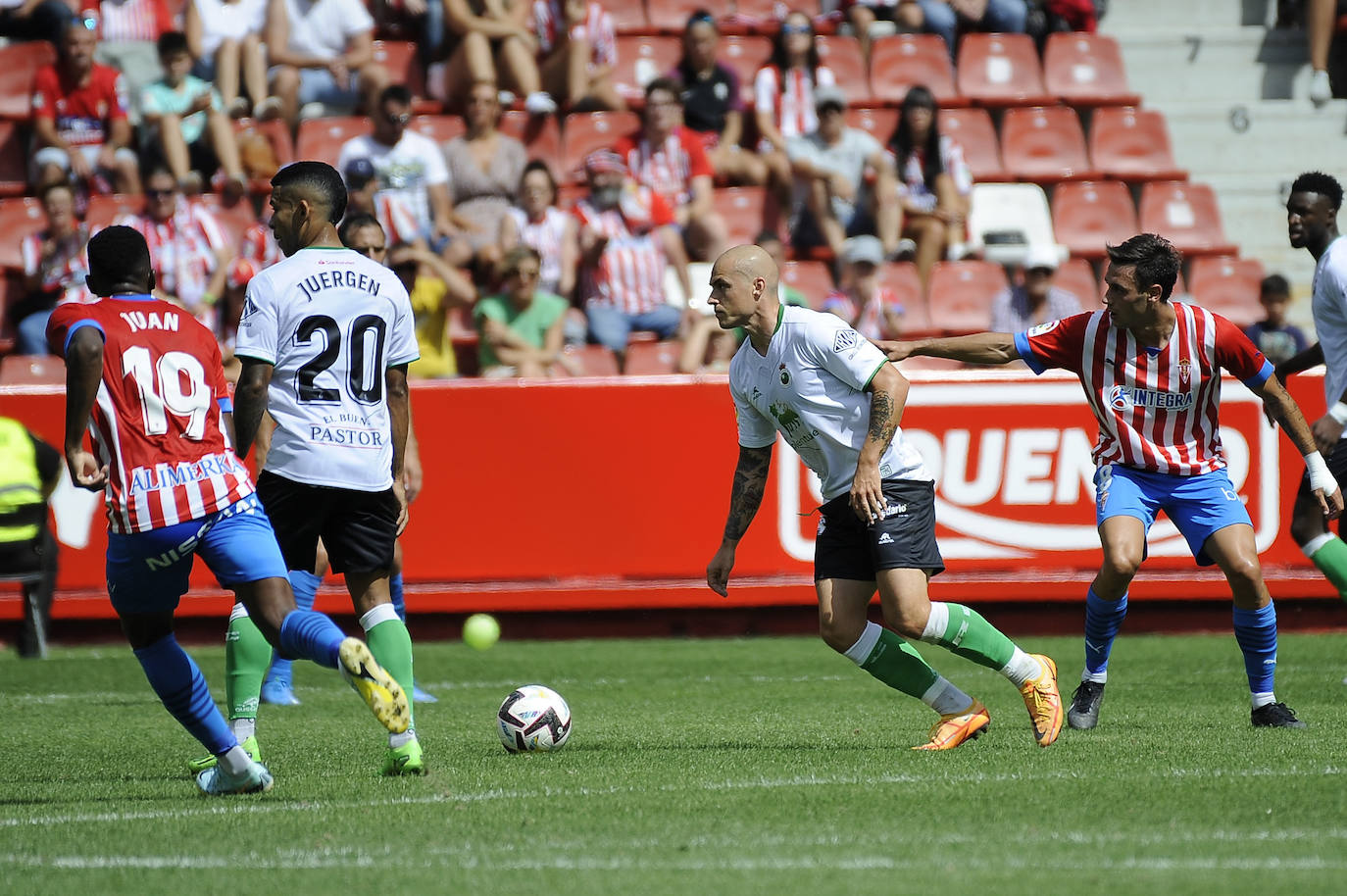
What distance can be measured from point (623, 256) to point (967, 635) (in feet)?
25.7

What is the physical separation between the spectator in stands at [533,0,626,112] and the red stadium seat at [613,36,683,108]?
35 centimetres

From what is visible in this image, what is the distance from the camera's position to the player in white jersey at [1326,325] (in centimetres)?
837

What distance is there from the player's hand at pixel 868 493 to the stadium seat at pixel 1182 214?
10634mm

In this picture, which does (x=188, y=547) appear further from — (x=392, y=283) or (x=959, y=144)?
(x=959, y=144)

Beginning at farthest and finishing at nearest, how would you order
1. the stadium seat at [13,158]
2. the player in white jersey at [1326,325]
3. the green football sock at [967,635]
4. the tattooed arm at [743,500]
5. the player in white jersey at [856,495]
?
the stadium seat at [13,158] → the player in white jersey at [1326,325] → the tattooed arm at [743,500] → the green football sock at [967,635] → the player in white jersey at [856,495]

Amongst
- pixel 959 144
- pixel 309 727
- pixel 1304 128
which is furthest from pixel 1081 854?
pixel 1304 128

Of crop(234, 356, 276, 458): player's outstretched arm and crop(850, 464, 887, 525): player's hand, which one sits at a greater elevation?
crop(234, 356, 276, 458): player's outstretched arm

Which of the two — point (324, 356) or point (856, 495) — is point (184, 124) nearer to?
point (324, 356)

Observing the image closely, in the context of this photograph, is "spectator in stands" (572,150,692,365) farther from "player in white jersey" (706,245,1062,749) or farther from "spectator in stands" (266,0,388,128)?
"player in white jersey" (706,245,1062,749)

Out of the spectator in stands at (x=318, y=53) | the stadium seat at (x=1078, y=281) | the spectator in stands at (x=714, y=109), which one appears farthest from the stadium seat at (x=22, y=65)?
the stadium seat at (x=1078, y=281)

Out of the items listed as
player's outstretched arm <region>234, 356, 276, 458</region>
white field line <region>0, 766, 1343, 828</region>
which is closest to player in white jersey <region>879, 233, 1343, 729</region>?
white field line <region>0, 766, 1343, 828</region>

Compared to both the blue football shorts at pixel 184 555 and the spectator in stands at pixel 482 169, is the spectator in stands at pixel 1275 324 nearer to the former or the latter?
the spectator in stands at pixel 482 169

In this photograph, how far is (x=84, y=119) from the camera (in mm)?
15453

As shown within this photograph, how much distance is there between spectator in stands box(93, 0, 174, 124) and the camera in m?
16.7
